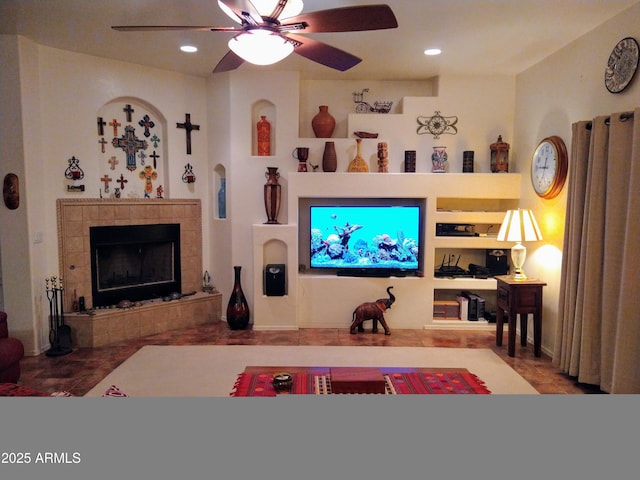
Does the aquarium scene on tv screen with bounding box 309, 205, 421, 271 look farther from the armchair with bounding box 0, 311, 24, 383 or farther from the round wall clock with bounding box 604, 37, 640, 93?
the armchair with bounding box 0, 311, 24, 383

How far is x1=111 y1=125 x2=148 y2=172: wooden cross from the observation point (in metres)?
4.80

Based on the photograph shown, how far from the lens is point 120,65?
15.1 ft

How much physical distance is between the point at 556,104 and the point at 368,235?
2264 mm


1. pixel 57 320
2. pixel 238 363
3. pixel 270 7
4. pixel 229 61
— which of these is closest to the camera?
pixel 270 7

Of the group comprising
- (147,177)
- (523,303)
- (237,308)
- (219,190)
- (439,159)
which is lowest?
(237,308)

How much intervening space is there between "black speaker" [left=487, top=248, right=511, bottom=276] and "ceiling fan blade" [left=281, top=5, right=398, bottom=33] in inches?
137

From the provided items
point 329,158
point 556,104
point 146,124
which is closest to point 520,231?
point 556,104

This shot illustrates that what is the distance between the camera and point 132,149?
4.88 meters

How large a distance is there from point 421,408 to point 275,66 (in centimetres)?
474

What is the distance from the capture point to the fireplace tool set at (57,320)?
4137 millimetres

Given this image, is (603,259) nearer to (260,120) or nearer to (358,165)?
(358,165)

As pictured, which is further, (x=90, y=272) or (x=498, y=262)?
(x=498, y=262)

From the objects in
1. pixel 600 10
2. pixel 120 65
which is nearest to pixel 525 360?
pixel 600 10

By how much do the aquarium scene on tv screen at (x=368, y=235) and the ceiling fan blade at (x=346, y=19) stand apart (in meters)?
2.69
